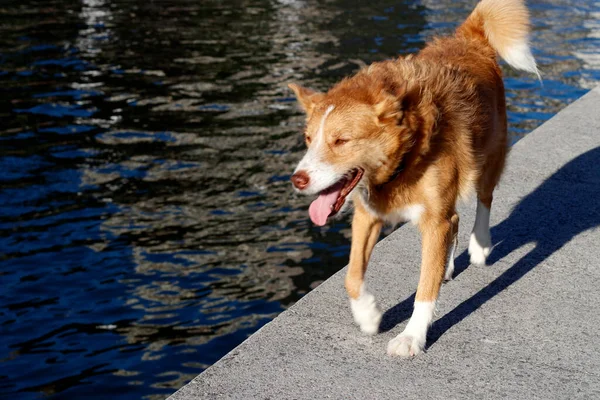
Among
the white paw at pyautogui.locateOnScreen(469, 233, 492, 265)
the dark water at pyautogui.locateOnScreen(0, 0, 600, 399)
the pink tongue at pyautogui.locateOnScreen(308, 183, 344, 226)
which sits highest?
the pink tongue at pyautogui.locateOnScreen(308, 183, 344, 226)

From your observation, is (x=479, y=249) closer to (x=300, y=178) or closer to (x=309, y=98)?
(x=309, y=98)

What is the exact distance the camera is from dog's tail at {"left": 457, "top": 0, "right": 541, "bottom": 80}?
5594 millimetres

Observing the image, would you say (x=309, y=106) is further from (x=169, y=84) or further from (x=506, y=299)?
(x=169, y=84)

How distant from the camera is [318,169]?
418 cm

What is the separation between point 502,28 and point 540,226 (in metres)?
1.34

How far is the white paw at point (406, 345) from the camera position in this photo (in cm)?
425

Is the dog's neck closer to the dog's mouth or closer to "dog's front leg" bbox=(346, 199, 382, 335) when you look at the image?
the dog's mouth

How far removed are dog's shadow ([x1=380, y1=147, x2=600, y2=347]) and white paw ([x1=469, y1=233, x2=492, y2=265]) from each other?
2.8 inches

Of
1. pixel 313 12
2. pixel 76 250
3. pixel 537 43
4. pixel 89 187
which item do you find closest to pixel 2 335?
pixel 76 250

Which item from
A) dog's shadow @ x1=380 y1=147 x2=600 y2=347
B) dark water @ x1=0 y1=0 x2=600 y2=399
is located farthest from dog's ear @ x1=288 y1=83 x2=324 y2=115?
dark water @ x1=0 y1=0 x2=600 y2=399

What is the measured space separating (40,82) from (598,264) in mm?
11815

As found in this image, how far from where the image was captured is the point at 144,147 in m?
12.2

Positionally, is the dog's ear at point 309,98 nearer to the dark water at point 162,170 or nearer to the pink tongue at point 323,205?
the pink tongue at point 323,205

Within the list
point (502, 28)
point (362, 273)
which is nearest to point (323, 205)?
point (362, 273)
